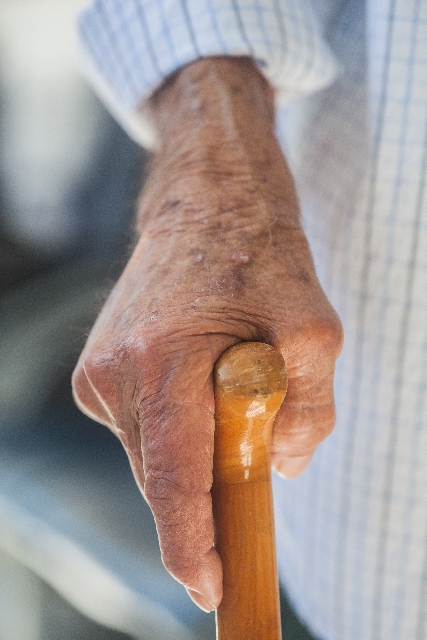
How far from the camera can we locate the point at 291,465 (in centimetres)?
29

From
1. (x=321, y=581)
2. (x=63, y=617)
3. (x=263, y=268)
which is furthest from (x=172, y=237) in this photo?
(x=63, y=617)

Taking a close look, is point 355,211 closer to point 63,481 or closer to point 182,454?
point 182,454

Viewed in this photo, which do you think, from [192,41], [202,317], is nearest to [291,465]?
[202,317]

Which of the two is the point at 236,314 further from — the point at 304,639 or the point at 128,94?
the point at 304,639

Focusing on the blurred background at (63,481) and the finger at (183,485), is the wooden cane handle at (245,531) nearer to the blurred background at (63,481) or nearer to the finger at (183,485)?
the finger at (183,485)

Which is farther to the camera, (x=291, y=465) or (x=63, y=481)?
(x=63, y=481)

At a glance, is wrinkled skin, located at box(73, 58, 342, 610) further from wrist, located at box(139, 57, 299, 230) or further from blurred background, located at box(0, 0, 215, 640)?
blurred background, located at box(0, 0, 215, 640)

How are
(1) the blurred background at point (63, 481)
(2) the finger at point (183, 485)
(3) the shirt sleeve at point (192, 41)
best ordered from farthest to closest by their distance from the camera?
(1) the blurred background at point (63, 481) → (3) the shirt sleeve at point (192, 41) → (2) the finger at point (183, 485)

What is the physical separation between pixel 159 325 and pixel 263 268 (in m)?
0.05

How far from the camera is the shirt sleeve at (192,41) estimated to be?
1.07 feet

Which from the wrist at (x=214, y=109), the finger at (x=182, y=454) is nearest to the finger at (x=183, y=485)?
the finger at (x=182, y=454)

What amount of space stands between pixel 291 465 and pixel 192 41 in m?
0.23

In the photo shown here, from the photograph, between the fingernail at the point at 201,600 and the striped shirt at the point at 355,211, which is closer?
the fingernail at the point at 201,600

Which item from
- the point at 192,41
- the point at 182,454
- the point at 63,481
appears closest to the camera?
the point at 182,454
